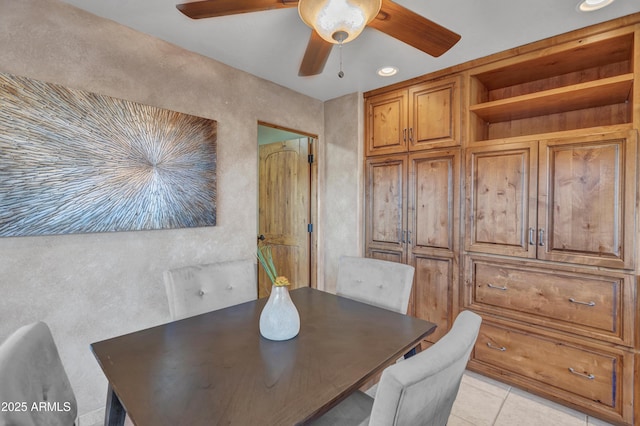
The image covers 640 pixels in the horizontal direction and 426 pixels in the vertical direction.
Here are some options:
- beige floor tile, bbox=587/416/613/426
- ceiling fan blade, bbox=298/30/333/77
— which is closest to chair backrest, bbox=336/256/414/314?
ceiling fan blade, bbox=298/30/333/77

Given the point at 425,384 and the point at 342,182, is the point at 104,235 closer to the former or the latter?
the point at 425,384

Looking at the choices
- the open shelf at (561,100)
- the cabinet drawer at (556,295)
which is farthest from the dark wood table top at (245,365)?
the open shelf at (561,100)

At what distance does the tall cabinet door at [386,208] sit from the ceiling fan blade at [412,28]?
1.29 metres

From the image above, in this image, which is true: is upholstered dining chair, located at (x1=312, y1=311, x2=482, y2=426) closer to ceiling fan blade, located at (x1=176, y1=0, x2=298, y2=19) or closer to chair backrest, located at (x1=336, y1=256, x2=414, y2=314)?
chair backrest, located at (x1=336, y1=256, x2=414, y2=314)

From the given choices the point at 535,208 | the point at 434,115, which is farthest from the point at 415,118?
the point at 535,208

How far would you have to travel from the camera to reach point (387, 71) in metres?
2.50

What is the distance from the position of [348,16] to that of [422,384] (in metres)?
1.25

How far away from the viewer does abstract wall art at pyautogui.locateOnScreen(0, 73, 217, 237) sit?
149 cm

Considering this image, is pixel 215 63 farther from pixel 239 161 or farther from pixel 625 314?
pixel 625 314

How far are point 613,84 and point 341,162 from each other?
201cm

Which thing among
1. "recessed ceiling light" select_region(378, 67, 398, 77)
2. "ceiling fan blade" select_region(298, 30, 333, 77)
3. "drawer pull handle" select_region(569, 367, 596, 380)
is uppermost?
"recessed ceiling light" select_region(378, 67, 398, 77)

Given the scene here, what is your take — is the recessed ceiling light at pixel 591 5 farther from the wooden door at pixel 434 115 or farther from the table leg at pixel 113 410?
the table leg at pixel 113 410

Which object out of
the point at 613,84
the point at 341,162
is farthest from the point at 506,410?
the point at 341,162

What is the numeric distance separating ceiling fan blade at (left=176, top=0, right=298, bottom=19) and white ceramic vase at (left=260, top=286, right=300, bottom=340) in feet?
3.80
